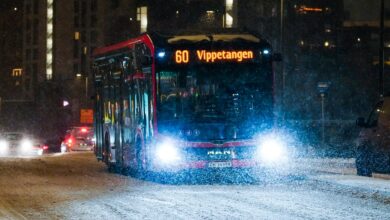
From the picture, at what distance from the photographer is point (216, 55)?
68.6 ft

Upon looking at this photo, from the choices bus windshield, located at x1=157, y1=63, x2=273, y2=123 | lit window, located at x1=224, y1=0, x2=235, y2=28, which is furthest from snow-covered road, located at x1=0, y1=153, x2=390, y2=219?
lit window, located at x1=224, y1=0, x2=235, y2=28

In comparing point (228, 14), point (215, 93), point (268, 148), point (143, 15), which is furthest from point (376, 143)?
point (143, 15)

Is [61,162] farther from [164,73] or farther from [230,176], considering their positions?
[164,73]

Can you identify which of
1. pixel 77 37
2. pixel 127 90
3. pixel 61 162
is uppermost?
pixel 77 37

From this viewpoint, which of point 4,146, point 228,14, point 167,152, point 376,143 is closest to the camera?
point 167,152

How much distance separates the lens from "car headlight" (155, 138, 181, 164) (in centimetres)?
2033

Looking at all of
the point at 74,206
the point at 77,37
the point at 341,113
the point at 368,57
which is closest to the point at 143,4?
the point at 77,37

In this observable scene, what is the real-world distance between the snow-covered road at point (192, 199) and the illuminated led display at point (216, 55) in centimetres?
308

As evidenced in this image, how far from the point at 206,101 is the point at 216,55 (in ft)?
4.06

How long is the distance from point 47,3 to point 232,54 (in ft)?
403

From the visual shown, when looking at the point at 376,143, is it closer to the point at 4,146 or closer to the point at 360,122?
the point at 360,122

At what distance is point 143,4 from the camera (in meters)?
128

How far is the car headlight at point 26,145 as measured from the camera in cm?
5494

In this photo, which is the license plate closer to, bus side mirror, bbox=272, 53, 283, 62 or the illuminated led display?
the illuminated led display
